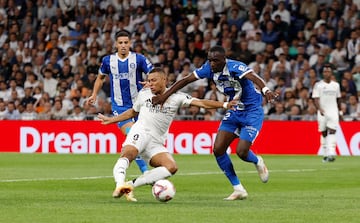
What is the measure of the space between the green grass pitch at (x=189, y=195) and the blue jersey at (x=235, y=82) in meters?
1.38

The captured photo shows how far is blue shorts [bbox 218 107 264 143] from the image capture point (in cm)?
1477

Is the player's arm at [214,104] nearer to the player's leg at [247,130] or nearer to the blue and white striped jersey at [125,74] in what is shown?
the player's leg at [247,130]

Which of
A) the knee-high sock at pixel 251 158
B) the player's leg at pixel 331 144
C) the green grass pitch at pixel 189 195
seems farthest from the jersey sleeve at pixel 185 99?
the player's leg at pixel 331 144

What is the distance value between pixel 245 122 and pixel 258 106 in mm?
314

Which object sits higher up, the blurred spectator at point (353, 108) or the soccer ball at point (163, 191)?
the soccer ball at point (163, 191)

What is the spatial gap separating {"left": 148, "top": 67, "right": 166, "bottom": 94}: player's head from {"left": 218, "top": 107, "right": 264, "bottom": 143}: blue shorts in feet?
5.17

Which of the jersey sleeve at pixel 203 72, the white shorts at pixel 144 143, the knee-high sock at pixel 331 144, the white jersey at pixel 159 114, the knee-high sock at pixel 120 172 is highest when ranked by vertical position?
the jersey sleeve at pixel 203 72

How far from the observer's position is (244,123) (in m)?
14.8

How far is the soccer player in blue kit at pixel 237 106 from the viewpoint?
46.0 feet

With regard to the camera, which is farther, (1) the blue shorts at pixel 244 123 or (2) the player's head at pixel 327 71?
(2) the player's head at pixel 327 71

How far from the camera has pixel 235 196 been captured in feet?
45.8

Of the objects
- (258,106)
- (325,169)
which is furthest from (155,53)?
(258,106)

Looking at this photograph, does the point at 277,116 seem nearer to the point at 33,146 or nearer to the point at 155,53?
the point at 155,53

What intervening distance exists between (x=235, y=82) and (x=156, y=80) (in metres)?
1.34
